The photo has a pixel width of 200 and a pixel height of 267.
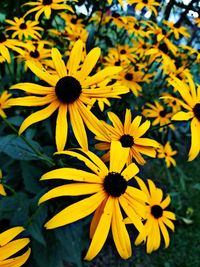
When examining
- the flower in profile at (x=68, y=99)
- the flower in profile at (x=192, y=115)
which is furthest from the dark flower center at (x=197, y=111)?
the flower in profile at (x=68, y=99)

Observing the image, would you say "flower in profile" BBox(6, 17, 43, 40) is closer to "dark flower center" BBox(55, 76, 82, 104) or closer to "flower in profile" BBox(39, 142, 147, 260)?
"dark flower center" BBox(55, 76, 82, 104)

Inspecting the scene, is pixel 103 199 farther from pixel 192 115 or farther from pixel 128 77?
pixel 128 77

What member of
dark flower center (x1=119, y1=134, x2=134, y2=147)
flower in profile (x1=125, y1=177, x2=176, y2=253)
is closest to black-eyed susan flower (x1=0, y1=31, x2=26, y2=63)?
dark flower center (x1=119, y1=134, x2=134, y2=147)

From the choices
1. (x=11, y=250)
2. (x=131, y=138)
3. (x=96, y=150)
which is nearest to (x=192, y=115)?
(x=131, y=138)

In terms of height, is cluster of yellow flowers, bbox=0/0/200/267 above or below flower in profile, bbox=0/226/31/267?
above

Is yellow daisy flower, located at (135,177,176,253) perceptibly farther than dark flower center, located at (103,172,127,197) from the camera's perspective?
Yes

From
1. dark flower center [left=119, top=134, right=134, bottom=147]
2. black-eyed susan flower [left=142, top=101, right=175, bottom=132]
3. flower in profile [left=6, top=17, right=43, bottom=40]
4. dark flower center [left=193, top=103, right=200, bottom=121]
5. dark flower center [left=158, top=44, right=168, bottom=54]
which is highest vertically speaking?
dark flower center [left=158, top=44, right=168, bottom=54]

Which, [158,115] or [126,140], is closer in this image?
[126,140]

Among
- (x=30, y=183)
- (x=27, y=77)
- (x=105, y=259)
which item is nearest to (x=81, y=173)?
(x=30, y=183)
